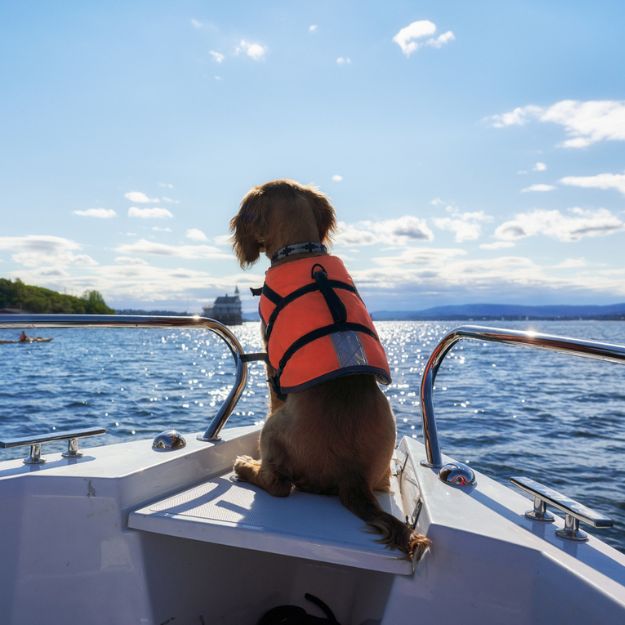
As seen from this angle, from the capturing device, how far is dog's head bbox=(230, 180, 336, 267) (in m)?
3.31

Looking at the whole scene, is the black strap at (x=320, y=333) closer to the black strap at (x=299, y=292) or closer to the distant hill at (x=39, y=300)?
the black strap at (x=299, y=292)

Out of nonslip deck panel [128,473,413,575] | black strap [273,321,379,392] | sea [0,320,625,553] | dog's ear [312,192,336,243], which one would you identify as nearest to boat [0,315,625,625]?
nonslip deck panel [128,473,413,575]

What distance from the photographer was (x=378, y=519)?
203 cm

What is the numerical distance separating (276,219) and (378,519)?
1.90 meters

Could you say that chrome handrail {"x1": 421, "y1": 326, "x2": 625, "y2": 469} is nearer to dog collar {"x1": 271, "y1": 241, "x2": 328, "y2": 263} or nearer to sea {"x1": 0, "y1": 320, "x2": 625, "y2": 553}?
dog collar {"x1": 271, "y1": 241, "x2": 328, "y2": 263}

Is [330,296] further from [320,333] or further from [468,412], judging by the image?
→ [468,412]

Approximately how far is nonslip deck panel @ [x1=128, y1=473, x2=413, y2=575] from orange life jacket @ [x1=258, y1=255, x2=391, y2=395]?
507 mm

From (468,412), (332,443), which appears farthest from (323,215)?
(468,412)

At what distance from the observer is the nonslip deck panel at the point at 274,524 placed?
1.88 meters

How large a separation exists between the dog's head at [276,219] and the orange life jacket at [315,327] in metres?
0.38

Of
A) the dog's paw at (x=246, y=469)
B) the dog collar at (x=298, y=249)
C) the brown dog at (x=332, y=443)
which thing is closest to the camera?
the brown dog at (x=332, y=443)

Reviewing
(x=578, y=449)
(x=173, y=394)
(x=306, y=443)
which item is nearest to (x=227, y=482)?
(x=306, y=443)

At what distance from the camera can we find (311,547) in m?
1.90

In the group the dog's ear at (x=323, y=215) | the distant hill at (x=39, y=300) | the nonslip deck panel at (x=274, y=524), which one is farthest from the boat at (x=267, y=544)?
the distant hill at (x=39, y=300)
